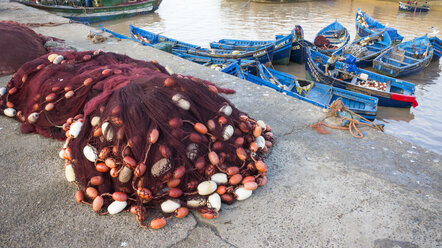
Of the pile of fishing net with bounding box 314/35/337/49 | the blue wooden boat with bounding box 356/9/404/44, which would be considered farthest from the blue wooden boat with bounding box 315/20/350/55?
the blue wooden boat with bounding box 356/9/404/44

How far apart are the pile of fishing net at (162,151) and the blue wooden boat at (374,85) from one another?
23.7 ft

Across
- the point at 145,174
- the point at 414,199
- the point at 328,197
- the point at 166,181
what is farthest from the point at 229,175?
the point at 414,199

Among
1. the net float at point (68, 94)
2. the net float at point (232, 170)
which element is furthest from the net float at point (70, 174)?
the net float at point (232, 170)

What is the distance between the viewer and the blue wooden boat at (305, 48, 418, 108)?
8.84m

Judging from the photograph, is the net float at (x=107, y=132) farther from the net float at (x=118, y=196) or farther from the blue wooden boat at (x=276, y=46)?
the blue wooden boat at (x=276, y=46)

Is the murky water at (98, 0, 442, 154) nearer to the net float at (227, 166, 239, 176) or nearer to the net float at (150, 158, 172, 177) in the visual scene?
the net float at (227, 166, 239, 176)

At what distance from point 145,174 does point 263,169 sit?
41.0 inches

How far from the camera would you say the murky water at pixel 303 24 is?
365 inches

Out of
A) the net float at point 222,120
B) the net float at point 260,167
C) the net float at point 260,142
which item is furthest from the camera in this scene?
the net float at point 260,142

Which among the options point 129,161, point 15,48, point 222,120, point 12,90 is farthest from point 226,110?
point 15,48

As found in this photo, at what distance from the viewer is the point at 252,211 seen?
2430 mm

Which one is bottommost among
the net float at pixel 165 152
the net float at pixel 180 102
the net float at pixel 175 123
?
the net float at pixel 165 152

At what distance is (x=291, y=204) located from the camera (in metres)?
2.50

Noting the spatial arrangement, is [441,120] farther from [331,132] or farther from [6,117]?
[6,117]
